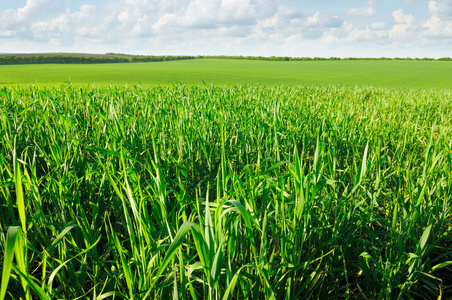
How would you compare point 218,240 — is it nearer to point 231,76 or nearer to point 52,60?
point 231,76

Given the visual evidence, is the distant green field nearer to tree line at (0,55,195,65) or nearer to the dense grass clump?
the dense grass clump

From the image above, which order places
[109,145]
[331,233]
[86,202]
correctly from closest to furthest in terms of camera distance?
[331,233] < [86,202] < [109,145]

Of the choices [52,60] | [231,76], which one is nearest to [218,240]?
[231,76]

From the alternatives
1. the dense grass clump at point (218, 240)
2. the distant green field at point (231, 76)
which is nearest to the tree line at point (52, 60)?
the distant green field at point (231, 76)

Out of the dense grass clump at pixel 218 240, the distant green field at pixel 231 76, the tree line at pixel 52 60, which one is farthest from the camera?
the tree line at pixel 52 60

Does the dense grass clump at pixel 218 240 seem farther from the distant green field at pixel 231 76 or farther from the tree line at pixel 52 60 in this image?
the tree line at pixel 52 60

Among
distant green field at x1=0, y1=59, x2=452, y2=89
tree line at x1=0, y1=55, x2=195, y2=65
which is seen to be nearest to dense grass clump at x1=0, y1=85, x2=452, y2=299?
distant green field at x1=0, y1=59, x2=452, y2=89

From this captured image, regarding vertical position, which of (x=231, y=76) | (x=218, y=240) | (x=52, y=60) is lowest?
(x=218, y=240)

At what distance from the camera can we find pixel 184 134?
2125mm

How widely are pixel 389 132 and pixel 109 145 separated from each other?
259 centimetres

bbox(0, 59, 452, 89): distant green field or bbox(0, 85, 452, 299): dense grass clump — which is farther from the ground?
bbox(0, 59, 452, 89): distant green field

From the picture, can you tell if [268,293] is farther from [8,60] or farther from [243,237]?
[8,60]

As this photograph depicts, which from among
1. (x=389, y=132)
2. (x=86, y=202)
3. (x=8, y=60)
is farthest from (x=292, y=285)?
(x=8, y=60)

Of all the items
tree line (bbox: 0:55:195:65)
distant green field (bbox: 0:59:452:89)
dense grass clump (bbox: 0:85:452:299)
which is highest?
tree line (bbox: 0:55:195:65)
